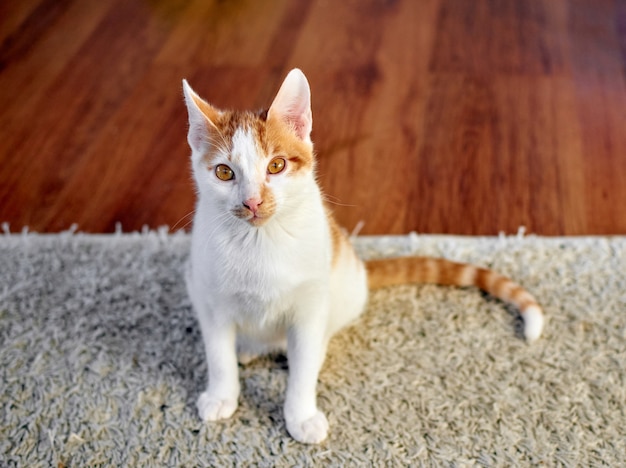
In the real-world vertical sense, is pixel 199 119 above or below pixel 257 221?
above

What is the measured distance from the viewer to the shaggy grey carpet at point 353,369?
1269mm

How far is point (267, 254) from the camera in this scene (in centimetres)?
120

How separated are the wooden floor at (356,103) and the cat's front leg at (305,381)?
529 millimetres

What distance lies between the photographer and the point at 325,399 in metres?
1.36

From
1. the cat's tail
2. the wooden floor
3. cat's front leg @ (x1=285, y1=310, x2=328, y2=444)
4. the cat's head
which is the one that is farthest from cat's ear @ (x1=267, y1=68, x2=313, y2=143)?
the wooden floor

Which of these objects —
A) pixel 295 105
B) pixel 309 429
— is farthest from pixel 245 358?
pixel 295 105

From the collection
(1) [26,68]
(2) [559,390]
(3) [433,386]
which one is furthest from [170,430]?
(1) [26,68]

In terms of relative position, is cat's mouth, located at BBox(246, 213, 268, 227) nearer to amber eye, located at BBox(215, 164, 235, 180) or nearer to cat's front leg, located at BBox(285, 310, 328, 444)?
amber eye, located at BBox(215, 164, 235, 180)

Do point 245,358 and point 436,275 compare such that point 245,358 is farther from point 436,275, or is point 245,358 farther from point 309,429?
point 436,275

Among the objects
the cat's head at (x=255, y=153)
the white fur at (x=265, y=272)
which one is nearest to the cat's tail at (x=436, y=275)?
the white fur at (x=265, y=272)

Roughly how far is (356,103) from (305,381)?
118cm

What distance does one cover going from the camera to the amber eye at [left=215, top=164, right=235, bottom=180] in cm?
111

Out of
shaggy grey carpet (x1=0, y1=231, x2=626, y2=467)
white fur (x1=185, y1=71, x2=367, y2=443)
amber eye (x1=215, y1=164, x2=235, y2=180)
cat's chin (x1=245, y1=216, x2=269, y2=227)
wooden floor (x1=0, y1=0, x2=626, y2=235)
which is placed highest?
amber eye (x1=215, y1=164, x2=235, y2=180)

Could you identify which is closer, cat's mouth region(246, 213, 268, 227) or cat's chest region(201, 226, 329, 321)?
cat's mouth region(246, 213, 268, 227)
